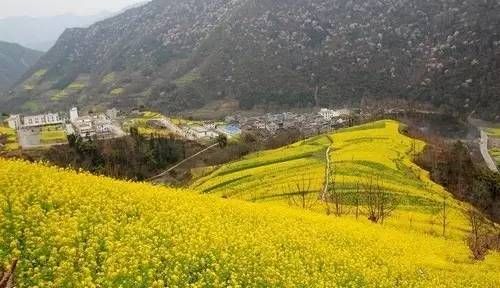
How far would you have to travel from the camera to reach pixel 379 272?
24766 mm

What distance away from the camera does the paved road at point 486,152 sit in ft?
387

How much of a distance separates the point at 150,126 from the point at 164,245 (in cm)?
13584

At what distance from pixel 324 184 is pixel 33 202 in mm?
44199

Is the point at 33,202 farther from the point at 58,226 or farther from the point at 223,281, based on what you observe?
the point at 223,281

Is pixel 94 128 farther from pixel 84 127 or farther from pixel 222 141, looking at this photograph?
pixel 222 141

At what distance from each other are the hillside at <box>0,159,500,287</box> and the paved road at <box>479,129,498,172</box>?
3613 inches

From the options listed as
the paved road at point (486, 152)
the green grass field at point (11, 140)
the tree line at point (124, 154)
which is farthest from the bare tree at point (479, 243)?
the green grass field at point (11, 140)

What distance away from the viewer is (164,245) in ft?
61.8

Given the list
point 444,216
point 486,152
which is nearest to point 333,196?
point 444,216

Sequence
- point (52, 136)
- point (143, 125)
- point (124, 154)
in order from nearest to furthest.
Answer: point (124, 154), point (52, 136), point (143, 125)

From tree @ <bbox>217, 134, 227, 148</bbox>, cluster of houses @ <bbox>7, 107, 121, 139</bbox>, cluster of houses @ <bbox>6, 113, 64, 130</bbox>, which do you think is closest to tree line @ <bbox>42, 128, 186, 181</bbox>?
tree @ <bbox>217, 134, 227, 148</bbox>

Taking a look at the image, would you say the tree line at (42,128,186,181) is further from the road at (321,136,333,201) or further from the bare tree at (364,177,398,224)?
the bare tree at (364,177,398,224)

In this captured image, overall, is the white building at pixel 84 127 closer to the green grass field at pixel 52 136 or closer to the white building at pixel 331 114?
the green grass field at pixel 52 136

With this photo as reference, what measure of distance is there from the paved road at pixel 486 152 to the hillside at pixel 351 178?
35.7 meters
